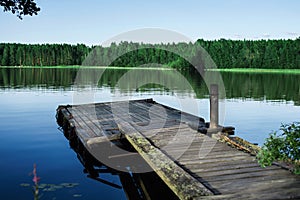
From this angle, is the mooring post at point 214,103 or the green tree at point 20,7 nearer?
the mooring post at point 214,103

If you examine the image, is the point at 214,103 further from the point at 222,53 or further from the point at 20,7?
the point at 222,53

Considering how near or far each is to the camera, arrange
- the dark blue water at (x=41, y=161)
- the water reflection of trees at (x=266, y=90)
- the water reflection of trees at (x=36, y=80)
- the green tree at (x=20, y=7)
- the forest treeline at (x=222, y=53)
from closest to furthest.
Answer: the dark blue water at (x=41, y=161)
the green tree at (x=20, y=7)
the water reflection of trees at (x=266, y=90)
the water reflection of trees at (x=36, y=80)
the forest treeline at (x=222, y=53)

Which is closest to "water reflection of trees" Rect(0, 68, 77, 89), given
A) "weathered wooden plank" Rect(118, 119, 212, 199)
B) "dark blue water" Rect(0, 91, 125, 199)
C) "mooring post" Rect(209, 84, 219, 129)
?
"dark blue water" Rect(0, 91, 125, 199)

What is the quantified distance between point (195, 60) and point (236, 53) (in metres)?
18.0

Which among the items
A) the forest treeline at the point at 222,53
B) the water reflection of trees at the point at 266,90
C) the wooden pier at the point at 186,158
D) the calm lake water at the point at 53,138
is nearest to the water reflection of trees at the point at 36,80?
the calm lake water at the point at 53,138

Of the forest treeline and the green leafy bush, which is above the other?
the forest treeline

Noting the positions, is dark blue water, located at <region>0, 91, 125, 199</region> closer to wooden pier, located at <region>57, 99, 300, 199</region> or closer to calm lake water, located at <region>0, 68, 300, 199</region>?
calm lake water, located at <region>0, 68, 300, 199</region>

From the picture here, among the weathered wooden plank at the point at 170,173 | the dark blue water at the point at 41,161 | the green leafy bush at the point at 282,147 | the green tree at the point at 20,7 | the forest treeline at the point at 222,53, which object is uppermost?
the forest treeline at the point at 222,53

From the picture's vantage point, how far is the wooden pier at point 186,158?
623cm

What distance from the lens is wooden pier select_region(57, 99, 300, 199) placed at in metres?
6.23

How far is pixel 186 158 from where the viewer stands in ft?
27.5

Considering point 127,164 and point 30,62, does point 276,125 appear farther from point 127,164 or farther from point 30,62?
point 30,62

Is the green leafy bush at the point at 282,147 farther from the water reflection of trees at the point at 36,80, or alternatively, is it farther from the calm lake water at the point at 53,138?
the water reflection of trees at the point at 36,80

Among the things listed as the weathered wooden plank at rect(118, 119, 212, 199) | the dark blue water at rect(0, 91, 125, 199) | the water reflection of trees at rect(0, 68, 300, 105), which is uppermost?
the water reflection of trees at rect(0, 68, 300, 105)
